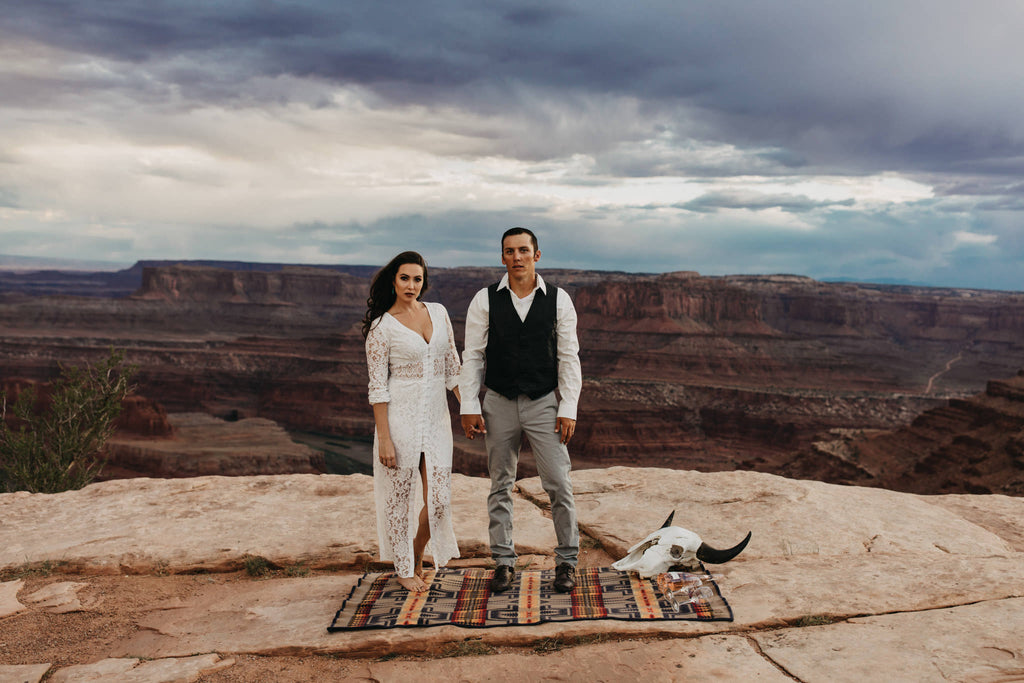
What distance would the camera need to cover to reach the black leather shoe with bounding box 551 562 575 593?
5094 millimetres

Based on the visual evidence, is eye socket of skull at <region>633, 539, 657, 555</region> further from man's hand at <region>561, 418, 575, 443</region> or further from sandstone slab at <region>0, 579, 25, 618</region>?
sandstone slab at <region>0, 579, 25, 618</region>

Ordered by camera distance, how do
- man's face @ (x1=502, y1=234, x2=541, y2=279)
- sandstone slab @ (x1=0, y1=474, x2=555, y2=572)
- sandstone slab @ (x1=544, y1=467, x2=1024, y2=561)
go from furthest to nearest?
sandstone slab @ (x1=544, y1=467, x2=1024, y2=561), sandstone slab @ (x1=0, y1=474, x2=555, y2=572), man's face @ (x1=502, y1=234, x2=541, y2=279)

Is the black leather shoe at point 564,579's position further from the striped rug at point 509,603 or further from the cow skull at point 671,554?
the cow skull at point 671,554

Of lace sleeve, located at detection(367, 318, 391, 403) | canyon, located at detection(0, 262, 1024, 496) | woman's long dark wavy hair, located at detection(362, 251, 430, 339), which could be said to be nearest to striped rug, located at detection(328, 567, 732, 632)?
lace sleeve, located at detection(367, 318, 391, 403)

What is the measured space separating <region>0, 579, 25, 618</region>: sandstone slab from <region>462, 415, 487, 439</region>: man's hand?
12.0ft

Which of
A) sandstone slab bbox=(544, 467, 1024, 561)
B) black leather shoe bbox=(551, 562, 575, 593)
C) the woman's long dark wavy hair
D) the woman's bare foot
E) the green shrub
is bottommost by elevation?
the green shrub

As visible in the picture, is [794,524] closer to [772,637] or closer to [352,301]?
[772,637]

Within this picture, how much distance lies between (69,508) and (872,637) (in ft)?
24.5

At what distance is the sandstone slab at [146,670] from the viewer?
4.21 meters

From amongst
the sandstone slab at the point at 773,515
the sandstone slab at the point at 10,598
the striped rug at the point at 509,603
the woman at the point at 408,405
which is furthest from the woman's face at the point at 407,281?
the sandstone slab at the point at 10,598

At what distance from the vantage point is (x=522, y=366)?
15.9 ft

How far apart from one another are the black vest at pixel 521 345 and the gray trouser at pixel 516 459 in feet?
0.40

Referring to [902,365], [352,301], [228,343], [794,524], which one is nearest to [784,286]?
[902,365]

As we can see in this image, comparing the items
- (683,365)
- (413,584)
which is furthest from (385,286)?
(683,365)
